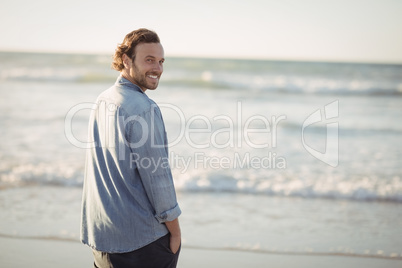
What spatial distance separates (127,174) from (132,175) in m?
0.02

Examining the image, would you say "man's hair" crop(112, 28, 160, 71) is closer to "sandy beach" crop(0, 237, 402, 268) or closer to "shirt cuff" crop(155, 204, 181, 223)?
"shirt cuff" crop(155, 204, 181, 223)

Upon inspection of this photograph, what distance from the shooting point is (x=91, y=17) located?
1240 cm

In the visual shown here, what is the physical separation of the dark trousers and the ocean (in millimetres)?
1977

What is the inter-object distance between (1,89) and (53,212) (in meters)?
11.8

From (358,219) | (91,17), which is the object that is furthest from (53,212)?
(91,17)

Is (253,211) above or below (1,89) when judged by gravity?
below

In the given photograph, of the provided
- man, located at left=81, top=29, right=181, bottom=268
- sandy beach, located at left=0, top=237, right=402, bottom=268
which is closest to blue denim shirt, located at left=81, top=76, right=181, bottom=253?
man, located at left=81, top=29, right=181, bottom=268

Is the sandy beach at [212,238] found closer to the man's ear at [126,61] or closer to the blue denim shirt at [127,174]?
the blue denim shirt at [127,174]

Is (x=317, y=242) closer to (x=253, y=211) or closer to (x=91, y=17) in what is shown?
(x=253, y=211)

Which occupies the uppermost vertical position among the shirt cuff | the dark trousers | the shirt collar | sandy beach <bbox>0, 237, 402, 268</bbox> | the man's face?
the man's face

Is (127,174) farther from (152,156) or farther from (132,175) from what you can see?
(152,156)

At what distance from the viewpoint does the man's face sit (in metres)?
1.79

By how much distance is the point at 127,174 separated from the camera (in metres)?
1.68

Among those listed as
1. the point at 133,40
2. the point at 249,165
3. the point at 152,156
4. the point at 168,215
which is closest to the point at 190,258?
the point at 168,215
